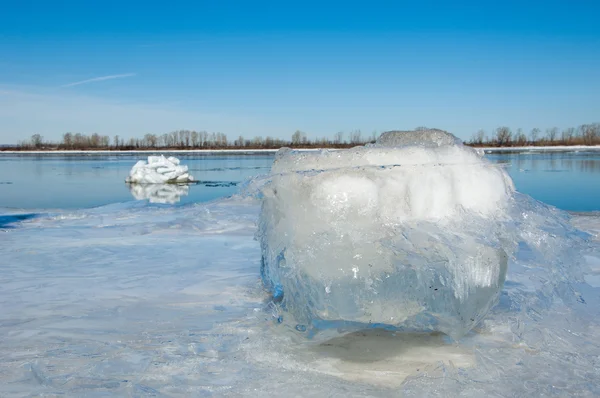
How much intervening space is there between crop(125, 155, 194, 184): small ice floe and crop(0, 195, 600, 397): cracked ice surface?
52.7ft

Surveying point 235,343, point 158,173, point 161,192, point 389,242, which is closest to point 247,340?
point 235,343

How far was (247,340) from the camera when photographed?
2.64 meters

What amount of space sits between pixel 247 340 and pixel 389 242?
2.90ft

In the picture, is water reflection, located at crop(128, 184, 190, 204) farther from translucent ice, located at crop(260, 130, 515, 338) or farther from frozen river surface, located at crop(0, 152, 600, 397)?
translucent ice, located at crop(260, 130, 515, 338)

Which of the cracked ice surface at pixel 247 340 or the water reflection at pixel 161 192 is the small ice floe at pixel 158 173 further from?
the cracked ice surface at pixel 247 340

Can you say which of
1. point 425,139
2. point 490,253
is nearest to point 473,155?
point 425,139

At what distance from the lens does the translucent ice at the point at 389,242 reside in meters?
2.37

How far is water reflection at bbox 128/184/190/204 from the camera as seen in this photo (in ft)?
46.8

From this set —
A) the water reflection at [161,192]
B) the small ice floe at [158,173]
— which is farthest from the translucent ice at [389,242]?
the small ice floe at [158,173]

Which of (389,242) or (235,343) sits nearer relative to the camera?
(389,242)

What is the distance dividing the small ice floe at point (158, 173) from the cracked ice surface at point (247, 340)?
16.1 m

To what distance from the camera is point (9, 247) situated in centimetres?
546

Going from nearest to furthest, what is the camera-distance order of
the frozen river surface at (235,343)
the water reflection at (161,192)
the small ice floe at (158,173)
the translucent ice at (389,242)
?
1. the frozen river surface at (235,343)
2. the translucent ice at (389,242)
3. the water reflection at (161,192)
4. the small ice floe at (158,173)

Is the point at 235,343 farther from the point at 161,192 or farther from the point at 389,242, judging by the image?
the point at 161,192
